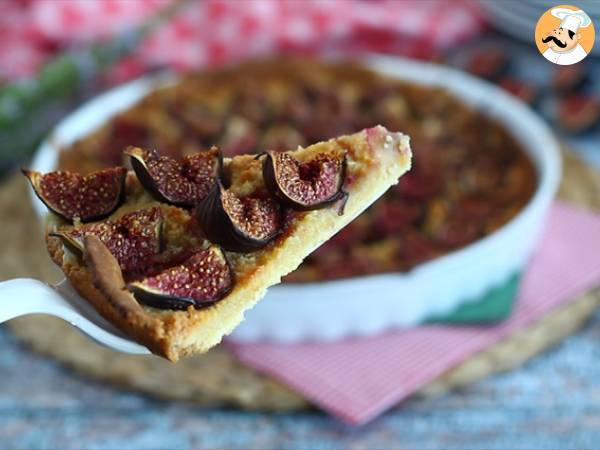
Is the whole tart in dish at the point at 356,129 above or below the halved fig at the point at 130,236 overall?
below

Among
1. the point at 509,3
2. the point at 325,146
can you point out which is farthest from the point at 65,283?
the point at 509,3

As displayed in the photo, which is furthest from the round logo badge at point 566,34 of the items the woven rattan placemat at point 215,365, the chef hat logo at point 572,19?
the woven rattan placemat at point 215,365

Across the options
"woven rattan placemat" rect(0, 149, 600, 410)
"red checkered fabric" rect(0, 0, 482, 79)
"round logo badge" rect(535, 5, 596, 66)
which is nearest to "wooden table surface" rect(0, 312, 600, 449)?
"woven rattan placemat" rect(0, 149, 600, 410)

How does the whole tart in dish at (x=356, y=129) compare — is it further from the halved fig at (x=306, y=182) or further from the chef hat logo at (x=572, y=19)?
the chef hat logo at (x=572, y=19)

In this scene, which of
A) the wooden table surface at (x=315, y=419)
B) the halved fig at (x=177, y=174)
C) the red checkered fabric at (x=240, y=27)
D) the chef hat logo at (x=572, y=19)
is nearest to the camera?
the chef hat logo at (x=572, y=19)

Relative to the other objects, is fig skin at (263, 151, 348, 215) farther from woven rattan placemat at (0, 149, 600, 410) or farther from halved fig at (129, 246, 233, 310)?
woven rattan placemat at (0, 149, 600, 410)

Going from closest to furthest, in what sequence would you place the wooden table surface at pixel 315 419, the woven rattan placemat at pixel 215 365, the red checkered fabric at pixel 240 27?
the wooden table surface at pixel 315 419, the woven rattan placemat at pixel 215 365, the red checkered fabric at pixel 240 27
